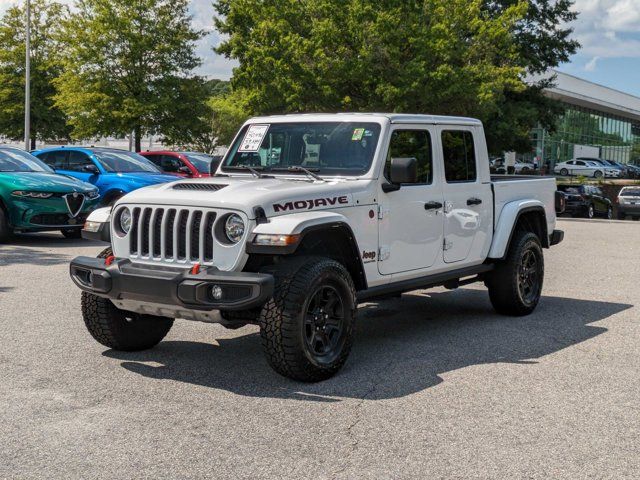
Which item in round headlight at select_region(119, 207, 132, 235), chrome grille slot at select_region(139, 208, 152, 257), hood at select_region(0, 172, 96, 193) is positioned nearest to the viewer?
chrome grille slot at select_region(139, 208, 152, 257)

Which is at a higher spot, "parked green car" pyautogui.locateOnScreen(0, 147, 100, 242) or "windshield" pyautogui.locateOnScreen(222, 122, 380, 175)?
"windshield" pyautogui.locateOnScreen(222, 122, 380, 175)

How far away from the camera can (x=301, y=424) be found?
193 inches

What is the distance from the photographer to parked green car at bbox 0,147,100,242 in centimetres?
1378

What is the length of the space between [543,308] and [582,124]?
83.5 meters

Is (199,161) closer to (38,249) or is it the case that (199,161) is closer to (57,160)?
(57,160)

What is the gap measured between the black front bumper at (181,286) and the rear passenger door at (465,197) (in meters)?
2.47

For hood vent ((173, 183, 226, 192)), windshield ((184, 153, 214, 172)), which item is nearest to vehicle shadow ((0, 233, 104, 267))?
windshield ((184, 153, 214, 172))

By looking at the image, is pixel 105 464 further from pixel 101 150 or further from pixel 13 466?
pixel 101 150

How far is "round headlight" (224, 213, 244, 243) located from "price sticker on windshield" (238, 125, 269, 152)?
1682mm

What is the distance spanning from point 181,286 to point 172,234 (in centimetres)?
53

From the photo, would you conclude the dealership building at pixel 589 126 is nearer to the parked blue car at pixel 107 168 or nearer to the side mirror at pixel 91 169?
the parked blue car at pixel 107 168

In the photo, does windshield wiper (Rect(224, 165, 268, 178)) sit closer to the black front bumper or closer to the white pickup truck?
the white pickup truck

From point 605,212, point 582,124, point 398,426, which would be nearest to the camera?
point 398,426

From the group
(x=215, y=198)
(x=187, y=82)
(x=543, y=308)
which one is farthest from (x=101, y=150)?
(x=187, y=82)
